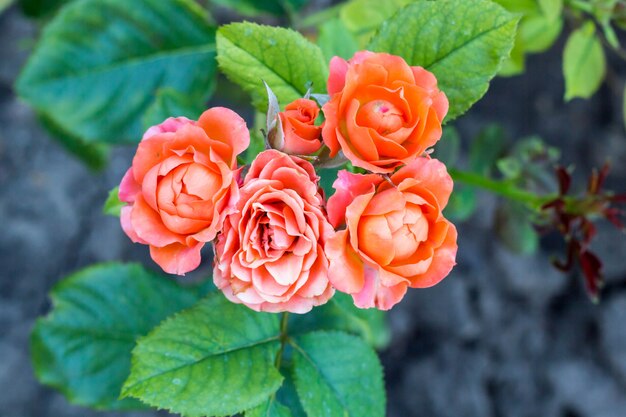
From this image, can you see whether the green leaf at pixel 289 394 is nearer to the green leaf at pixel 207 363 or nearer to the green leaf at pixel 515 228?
the green leaf at pixel 207 363

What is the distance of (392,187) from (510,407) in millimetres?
1396

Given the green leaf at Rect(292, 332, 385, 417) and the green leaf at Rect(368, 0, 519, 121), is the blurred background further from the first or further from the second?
the green leaf at Rect(368, 0, 519, 121)

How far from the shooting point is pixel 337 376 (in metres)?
1.06

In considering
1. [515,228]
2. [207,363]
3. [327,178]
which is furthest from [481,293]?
[207,363]

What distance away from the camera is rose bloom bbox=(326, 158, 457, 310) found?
0.74 meters

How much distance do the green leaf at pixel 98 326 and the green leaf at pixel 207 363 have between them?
46 cm

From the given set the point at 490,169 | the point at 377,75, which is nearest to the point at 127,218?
the point at 377,75

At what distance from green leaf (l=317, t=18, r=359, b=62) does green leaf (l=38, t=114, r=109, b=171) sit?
2.95 ft

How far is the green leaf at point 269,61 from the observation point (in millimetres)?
902

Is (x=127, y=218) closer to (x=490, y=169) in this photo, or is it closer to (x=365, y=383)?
(x=365, y=383)

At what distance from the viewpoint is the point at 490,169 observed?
1751 mm

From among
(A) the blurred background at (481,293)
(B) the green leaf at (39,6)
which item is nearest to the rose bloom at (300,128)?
(A) the blurred background at (481,293)

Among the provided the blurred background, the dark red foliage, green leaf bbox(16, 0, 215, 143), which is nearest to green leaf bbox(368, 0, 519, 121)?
the dark red foliage

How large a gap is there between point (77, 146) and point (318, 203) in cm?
129
